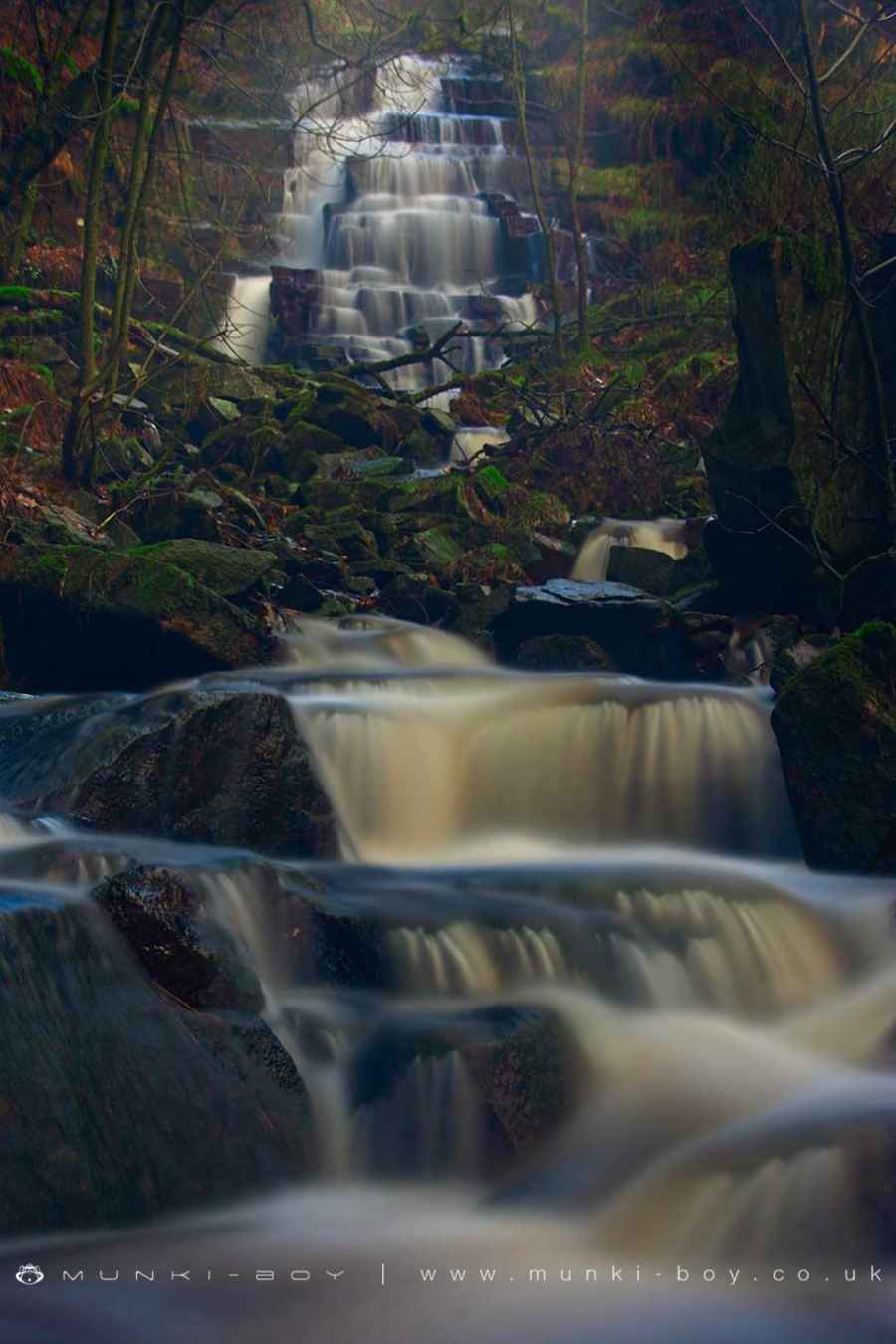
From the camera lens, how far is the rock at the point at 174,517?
9.54 m

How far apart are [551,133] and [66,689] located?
1952cm

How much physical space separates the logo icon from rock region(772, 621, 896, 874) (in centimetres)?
390

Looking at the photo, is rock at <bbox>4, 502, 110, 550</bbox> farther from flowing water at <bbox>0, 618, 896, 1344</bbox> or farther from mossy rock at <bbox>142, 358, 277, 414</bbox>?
mossy rock at <bbox>142, 358, 277, 414</bbox>

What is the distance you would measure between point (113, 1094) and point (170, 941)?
0.55m

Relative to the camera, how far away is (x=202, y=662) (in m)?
7.68

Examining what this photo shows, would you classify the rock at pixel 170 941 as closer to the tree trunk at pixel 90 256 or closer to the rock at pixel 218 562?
the rock at pixel 218 562

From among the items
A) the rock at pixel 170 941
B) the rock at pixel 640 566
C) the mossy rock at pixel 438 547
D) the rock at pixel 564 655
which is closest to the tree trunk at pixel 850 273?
the rock at pixel 564 655

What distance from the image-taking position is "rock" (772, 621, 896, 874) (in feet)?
18.4

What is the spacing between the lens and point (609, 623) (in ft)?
27.8

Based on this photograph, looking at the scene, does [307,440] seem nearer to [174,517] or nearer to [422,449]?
[422,449]

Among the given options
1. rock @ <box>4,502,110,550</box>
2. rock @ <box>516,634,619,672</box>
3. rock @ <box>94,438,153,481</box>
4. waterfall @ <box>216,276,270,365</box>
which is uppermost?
waterfall @ <box>216,276,270,365</box>

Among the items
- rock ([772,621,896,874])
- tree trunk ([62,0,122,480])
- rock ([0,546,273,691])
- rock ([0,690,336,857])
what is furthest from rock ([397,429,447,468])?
rock ([772,621,896,874])

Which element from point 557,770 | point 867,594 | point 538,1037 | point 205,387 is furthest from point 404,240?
point 538,1037

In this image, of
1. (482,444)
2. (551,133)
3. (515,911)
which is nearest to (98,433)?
(482,444)
